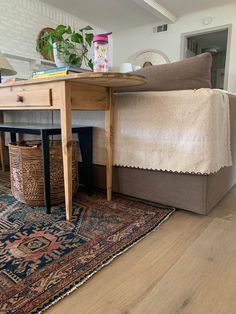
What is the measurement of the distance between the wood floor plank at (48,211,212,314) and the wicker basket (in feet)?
1.97

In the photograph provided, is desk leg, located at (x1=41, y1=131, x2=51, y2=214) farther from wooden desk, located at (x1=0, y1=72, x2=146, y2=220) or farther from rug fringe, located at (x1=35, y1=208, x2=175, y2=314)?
rug fringe, located at (x1=35, y1=208, x2=175, y2=314)

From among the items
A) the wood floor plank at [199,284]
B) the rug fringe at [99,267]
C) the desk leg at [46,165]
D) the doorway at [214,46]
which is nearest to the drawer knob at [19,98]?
the desk leg at [46,165]

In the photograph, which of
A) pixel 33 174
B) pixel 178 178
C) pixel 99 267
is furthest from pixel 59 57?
pixel 99 267

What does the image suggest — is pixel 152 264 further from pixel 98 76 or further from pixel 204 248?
pixel 98 76

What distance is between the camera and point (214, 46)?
6.18 m

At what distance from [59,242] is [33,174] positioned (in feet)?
1.54

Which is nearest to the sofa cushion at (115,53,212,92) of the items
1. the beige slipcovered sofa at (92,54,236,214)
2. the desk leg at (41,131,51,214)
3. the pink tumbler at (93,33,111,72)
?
the beige slipcovered sofa at (92,54,236,214)

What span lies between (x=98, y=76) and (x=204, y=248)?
2.70 feet

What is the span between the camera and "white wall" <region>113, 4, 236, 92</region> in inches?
166

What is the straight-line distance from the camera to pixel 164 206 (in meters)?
1.37

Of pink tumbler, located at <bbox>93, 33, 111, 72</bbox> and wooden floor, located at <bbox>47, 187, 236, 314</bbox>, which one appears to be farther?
pink tumbler, located at <bbox>93, 33, 111, 72</bbox>

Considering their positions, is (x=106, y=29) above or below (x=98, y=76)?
above

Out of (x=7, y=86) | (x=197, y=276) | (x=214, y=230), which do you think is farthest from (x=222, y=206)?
(x=7, y=86)

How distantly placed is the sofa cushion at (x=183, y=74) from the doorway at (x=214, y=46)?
3564mm
